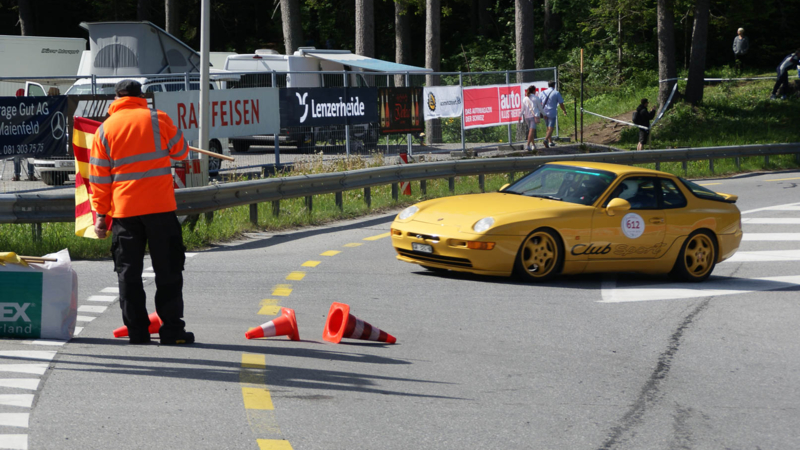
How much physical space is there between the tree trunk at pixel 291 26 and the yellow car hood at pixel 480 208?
23.7 meters

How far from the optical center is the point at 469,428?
518 centimetres

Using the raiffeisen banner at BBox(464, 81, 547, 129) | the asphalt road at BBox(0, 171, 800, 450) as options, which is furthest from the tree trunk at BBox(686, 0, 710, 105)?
the asphalt road at BBox(0, 171, 800, 450)

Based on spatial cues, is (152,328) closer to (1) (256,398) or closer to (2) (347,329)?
(2) (347,329)

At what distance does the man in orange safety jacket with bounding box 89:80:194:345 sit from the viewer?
21.4 feet

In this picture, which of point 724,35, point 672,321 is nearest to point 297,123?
point 672,321

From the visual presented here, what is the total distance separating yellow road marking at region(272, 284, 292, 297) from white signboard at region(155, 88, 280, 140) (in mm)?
8371

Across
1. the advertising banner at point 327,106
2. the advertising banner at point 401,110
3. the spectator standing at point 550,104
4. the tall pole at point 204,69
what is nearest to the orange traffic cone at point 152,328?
the tall pole at point 204,69

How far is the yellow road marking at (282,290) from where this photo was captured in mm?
8914

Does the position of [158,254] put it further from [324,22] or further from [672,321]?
[324,22]

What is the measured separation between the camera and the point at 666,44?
30.6m

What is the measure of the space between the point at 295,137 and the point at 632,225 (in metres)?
11.4

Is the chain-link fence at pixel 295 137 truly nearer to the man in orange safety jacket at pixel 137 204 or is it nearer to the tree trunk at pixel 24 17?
the man in orange safety jacket at pixel 137 204

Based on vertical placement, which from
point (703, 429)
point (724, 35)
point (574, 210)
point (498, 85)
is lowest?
point (703, 429)

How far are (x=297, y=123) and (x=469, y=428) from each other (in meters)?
15.5
